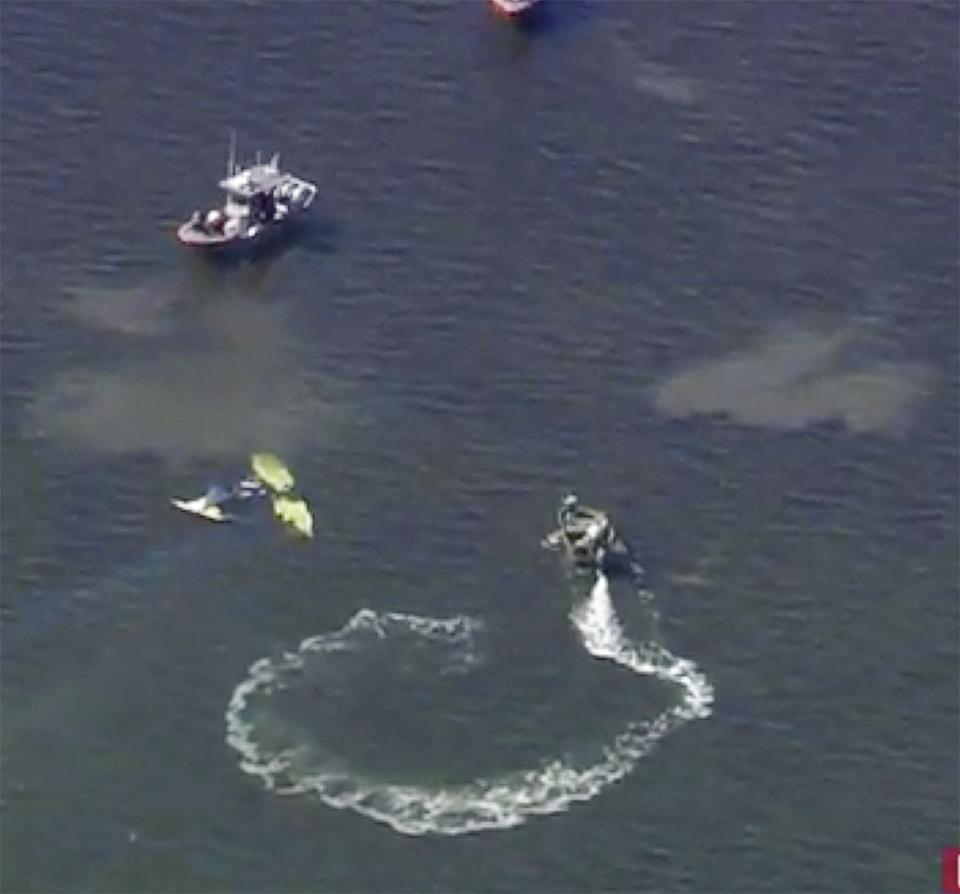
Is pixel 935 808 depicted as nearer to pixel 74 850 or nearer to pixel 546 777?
pixel 546 777

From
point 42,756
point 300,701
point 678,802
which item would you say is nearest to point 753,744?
point 678,802

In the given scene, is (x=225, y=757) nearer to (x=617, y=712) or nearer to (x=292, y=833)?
(x=292, y=833)

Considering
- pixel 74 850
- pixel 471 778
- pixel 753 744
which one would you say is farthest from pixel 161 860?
pixel 753 744

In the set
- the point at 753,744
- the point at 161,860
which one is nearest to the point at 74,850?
the point at 161,860

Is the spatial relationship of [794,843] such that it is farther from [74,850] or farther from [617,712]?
[74,850]

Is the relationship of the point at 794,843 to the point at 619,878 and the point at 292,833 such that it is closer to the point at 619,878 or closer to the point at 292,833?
the point at 619,878
